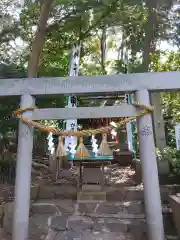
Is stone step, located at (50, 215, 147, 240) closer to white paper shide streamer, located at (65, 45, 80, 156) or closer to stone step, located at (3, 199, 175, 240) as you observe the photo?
stone step, located at (3, 199, 175, 240)

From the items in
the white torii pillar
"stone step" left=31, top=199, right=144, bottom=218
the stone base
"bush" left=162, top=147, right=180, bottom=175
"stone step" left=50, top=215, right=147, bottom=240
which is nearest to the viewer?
the white torii pillar

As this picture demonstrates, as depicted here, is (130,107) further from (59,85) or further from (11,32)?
(11,32)

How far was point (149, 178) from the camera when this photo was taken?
3334 millimetres

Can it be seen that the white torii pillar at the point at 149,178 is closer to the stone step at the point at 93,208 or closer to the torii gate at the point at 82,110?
the torii gate at the point at 82,110

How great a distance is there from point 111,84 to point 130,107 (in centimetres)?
40

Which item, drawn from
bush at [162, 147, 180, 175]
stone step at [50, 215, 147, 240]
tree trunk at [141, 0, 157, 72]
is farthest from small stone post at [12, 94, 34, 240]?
tree trunk at [141, 0, 157, 72]

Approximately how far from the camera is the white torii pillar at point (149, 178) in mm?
3210

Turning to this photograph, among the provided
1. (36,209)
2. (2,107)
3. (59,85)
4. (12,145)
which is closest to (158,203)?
(59,85)

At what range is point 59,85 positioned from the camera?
11.9 ft

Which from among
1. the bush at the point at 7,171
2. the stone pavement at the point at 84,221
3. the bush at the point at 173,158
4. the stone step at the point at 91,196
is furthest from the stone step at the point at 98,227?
the bush at the point at 7,171

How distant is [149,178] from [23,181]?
162 cm

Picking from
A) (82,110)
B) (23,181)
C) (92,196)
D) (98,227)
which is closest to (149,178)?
(82,110)

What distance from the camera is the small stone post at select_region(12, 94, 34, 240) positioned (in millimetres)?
3309

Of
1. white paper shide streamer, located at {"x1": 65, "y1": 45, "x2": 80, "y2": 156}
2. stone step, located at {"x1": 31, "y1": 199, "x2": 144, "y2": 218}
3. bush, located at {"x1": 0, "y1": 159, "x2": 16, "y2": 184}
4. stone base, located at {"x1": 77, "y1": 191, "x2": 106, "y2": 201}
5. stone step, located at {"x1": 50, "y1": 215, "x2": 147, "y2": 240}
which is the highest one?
white paper shide streamer, located at {"x1": 65, "y1": 45, "x2": 80, "y2": 156}
